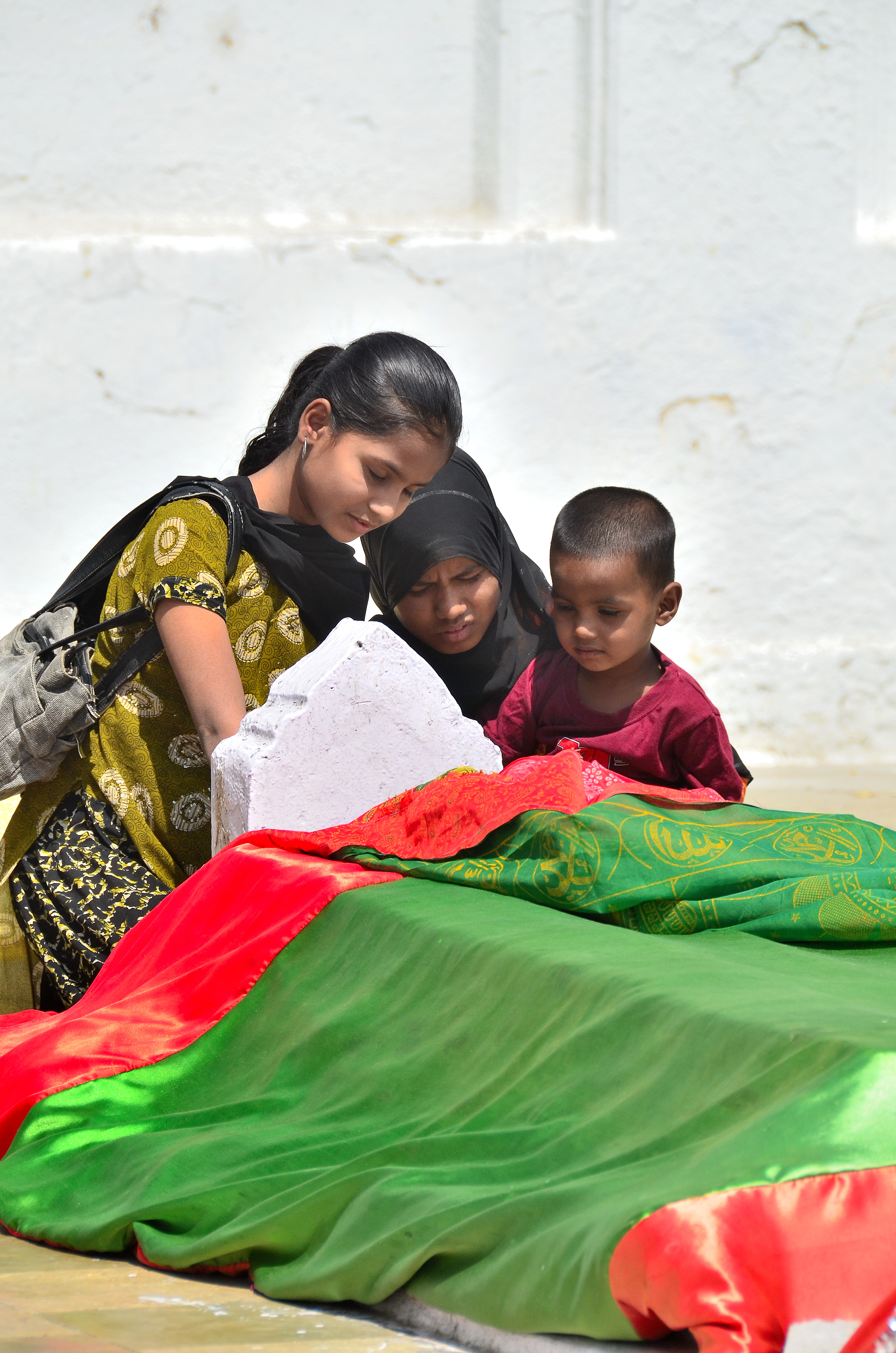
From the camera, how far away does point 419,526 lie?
382 cm

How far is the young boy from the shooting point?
11.3 feet

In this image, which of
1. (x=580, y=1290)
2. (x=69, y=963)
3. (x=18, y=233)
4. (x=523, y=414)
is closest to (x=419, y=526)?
(x=69, y=963)

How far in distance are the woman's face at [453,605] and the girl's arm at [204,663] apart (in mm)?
794

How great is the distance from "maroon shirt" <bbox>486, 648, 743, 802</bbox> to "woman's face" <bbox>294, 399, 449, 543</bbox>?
630 mm

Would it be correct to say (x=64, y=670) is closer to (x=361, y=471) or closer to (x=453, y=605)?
(x=361, y=471)

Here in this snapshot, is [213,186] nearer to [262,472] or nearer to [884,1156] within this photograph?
[262,472]

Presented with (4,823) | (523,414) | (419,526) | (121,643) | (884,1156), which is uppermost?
(523,414)

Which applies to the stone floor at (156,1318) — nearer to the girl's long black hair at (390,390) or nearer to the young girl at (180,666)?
the young girl at (180,666)

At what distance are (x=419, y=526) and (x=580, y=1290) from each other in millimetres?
2508

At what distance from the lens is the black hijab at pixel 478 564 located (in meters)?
3.78

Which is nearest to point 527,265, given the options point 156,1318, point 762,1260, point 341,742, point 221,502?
point 221,502

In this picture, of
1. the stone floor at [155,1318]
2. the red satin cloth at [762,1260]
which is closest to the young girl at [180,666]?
the stone floor at [155,1318]

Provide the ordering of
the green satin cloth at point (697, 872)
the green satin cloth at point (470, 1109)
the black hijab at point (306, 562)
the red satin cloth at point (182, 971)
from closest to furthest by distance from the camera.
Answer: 1. the green satin cloth at point (470, 1109)
2. the green satin cloth at point (697, 872)
3. the red satin cloth at point (182, 971)
4. the black hijab at point (306, 562)

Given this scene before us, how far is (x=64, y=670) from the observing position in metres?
3.17
